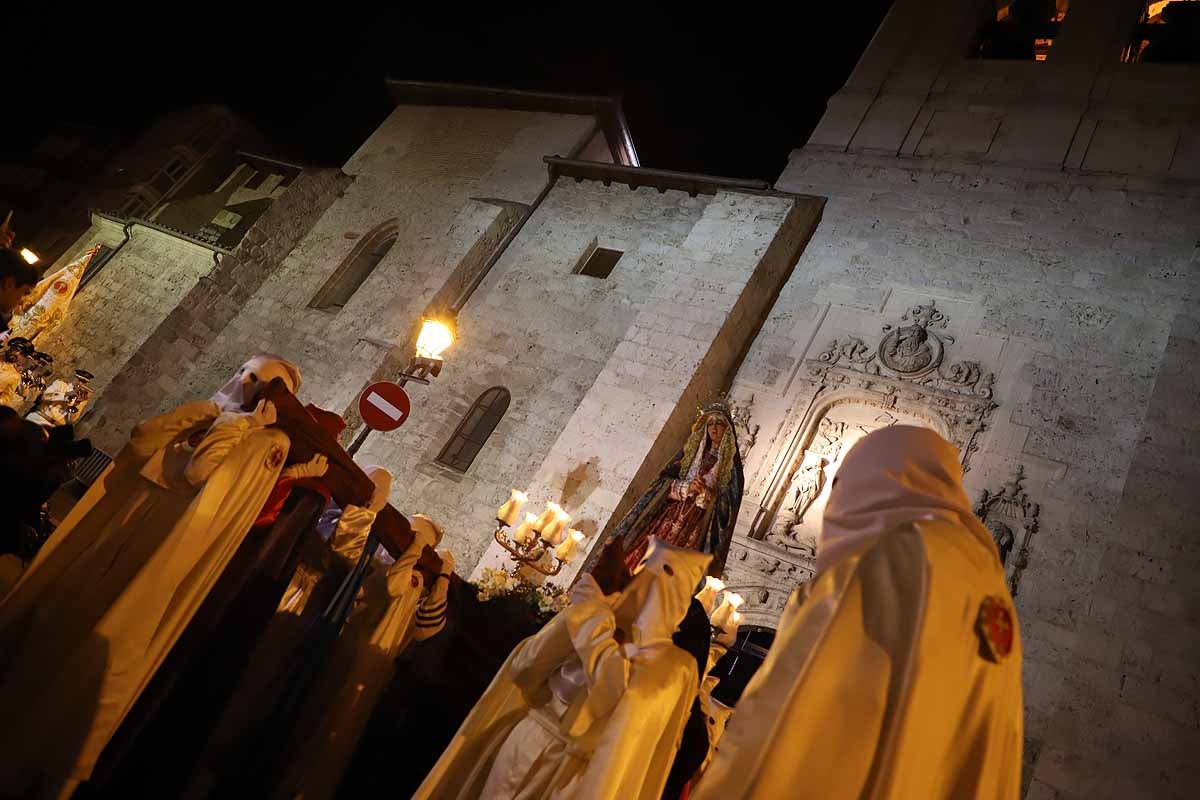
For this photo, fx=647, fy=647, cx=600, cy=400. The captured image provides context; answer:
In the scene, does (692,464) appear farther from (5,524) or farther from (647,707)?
(5,524)

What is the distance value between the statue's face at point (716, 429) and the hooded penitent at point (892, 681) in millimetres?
3714

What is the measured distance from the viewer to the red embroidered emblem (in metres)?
1.51

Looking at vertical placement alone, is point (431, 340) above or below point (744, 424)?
below

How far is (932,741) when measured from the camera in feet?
4.46

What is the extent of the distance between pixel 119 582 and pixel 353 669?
2.28 metres

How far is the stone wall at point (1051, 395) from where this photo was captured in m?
6.43

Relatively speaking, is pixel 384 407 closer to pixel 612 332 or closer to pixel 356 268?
pixel 612 332

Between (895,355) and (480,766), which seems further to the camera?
(895,355)

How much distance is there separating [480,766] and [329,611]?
8.30 ft

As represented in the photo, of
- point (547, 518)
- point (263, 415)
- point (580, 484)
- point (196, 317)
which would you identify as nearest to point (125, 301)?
point (196, 317)

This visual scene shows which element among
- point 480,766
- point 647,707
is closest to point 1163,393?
point 647,707

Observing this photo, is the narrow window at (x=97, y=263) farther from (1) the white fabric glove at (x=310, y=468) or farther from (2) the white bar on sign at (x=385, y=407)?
(1) the white fabric glove at (x=310, y=468)

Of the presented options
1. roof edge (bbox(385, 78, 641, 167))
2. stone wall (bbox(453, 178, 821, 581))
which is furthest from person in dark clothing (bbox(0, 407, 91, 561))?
roof edge (bbox(385, 78, 641, 167))

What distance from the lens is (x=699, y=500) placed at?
508cm
